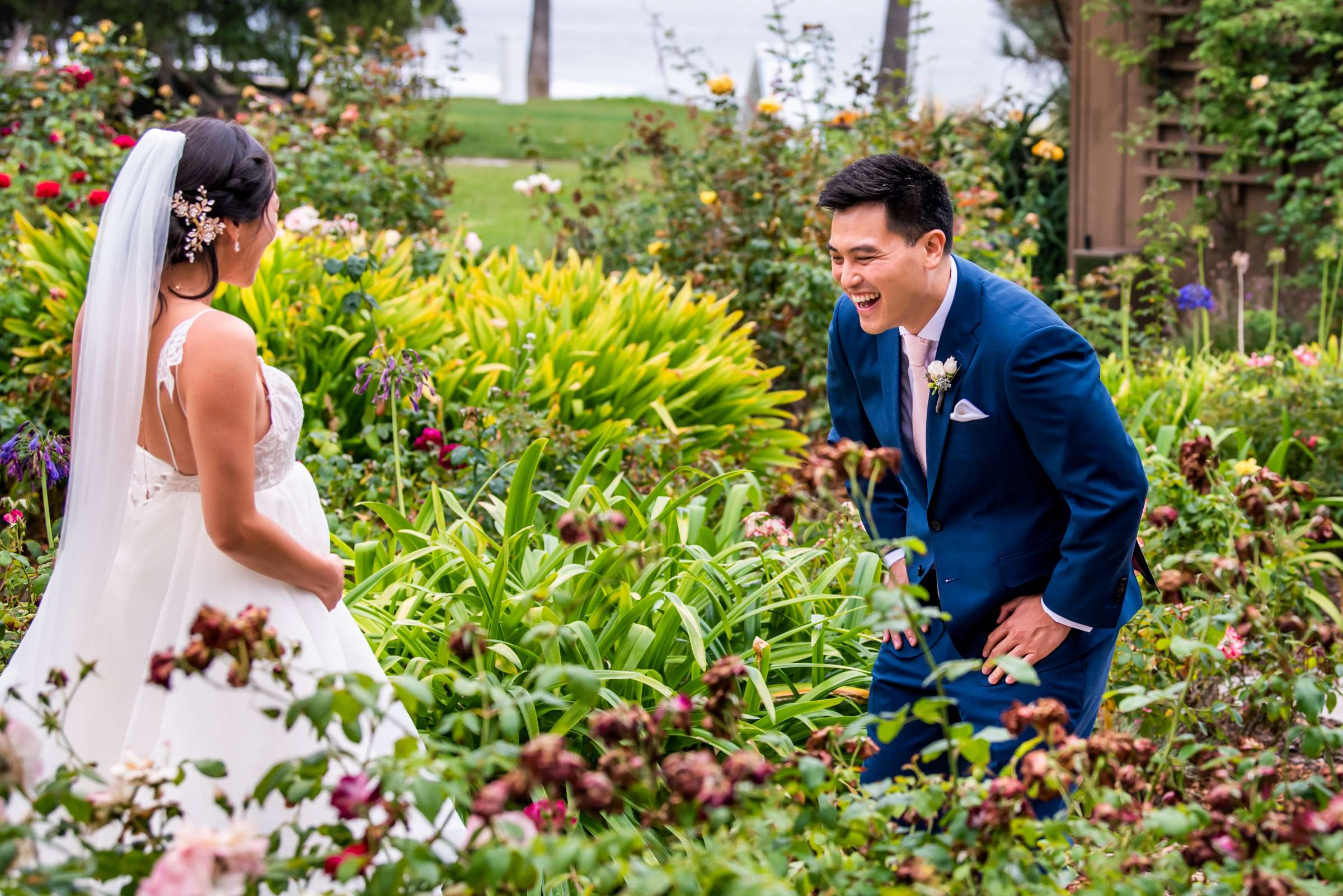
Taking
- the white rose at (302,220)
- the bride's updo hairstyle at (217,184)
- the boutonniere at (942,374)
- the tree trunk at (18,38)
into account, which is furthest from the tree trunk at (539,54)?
the boutonniere at (942,374)

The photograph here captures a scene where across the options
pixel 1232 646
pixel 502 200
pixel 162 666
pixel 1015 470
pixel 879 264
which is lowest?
pixel 1232 646

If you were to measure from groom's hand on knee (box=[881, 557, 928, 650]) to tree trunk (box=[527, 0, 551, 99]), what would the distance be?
2430 cm

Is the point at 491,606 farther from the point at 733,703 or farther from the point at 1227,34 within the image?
the point at 1227,34

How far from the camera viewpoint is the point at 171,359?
7.06ft

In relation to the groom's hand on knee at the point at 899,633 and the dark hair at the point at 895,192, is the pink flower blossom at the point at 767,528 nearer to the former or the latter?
the groom's hand on knee at the point at 899,633

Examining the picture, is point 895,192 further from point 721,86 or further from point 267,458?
point 721,86

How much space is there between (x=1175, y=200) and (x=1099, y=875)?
26.3 ft

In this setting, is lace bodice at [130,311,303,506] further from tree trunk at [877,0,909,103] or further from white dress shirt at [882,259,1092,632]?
tree trunk at [877,0,909,103]

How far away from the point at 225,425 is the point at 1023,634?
155cm

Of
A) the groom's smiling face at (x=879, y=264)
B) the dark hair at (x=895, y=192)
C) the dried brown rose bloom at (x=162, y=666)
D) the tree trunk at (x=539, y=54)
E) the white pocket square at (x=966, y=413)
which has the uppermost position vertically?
the tree trunk at (x=539, y=54)

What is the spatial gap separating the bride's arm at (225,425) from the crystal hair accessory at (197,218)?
0.57 feet

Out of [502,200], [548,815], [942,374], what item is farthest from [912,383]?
[502,200]

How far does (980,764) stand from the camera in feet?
5.25

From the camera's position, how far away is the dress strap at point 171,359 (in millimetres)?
2146
